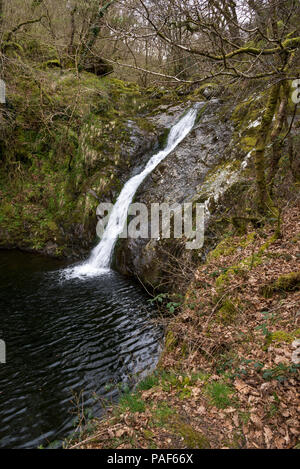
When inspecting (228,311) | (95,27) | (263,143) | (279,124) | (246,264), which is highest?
(95,27)

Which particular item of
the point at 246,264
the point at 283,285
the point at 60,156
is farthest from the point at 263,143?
the point at 60,156

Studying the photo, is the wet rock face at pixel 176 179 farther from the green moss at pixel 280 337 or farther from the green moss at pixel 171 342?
the green moss at pixel 280 337

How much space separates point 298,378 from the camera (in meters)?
2.50

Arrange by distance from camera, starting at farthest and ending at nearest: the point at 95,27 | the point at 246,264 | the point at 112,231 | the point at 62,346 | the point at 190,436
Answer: the point at 112,231
the point at 62,346
the point at 95,27
the point at 246,264
the point at 190,436

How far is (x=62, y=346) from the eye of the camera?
5.71 metres

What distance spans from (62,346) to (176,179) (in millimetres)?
6696

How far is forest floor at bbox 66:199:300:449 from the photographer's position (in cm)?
235

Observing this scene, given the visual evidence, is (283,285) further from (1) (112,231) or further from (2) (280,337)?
(1) (112,231)

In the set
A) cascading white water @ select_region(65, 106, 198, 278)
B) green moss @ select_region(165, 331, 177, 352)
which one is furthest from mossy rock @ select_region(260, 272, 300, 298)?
cascading white water @ select_region(65, 106, 198, 278)

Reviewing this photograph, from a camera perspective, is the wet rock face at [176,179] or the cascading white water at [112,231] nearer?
the wet rock face at [176,179]

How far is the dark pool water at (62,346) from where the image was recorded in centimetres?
403

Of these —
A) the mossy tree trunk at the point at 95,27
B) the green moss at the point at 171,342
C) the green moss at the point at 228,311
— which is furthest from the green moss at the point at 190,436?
the mossy tree trunk at the point at 95,27

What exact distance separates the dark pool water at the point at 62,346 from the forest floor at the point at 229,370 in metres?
1.06

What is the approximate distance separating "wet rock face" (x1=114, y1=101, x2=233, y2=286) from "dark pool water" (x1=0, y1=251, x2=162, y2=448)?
2.59 feet
